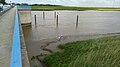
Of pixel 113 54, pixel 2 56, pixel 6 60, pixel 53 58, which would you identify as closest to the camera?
pixel 6 60

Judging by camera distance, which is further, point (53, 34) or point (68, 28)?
point (68, 28)

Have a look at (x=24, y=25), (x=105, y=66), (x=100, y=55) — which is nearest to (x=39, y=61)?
(x=100, y=55)

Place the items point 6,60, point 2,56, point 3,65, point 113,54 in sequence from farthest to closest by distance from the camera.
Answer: point 113,54
point 2,56
point 6,60
point 3,65

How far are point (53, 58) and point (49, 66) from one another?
851mm

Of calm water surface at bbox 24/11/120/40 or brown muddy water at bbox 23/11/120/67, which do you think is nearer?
brown muddy water at bbox 23/11/120/67

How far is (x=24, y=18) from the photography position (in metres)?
30.5

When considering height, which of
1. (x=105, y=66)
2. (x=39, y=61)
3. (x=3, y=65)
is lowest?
(x=39, y=61)

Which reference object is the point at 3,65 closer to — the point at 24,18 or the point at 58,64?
the point at 58,64

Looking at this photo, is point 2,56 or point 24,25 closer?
point 2,56

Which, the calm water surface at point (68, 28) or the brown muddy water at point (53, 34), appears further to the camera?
the calm water surface at point (68, 28)

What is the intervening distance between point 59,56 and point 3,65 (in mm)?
6270

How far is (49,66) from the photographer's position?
9.51 metres

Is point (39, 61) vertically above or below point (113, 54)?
below

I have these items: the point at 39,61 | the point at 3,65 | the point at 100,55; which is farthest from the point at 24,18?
the point at 3,65
